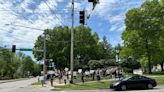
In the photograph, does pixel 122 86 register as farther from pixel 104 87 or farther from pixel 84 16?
pixel 84 16

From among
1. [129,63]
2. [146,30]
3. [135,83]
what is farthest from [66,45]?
[135,83]

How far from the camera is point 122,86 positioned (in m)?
36.4

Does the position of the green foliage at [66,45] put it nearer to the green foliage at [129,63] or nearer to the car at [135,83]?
the green foliage at [129,63]

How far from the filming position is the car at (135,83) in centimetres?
3597

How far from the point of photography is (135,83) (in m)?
36.2

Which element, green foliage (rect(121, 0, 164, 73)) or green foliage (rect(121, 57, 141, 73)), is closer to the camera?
green foliage (rect(121, 0, 164, 73))

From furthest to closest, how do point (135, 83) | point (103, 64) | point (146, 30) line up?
1. point (103, 64)
2. point (146, 30)
3. point (135, 83)

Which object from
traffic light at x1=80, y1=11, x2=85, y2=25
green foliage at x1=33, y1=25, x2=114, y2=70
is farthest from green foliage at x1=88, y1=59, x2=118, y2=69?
traffic light at x1=80, y1=11, x2=85, y2=25

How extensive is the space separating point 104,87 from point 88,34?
82.0 metres

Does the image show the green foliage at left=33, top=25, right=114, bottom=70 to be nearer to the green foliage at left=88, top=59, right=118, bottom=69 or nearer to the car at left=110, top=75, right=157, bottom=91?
the green foliage at left=88, top=59, right=118, bottom=69

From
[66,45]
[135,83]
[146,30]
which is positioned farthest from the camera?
[66,45]

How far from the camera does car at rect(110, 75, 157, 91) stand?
118ft

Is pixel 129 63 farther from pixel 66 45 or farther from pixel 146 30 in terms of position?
pixel 66 45

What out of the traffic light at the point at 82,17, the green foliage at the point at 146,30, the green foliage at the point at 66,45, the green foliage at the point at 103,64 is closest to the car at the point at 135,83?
the traffic light at the point at 82,17
